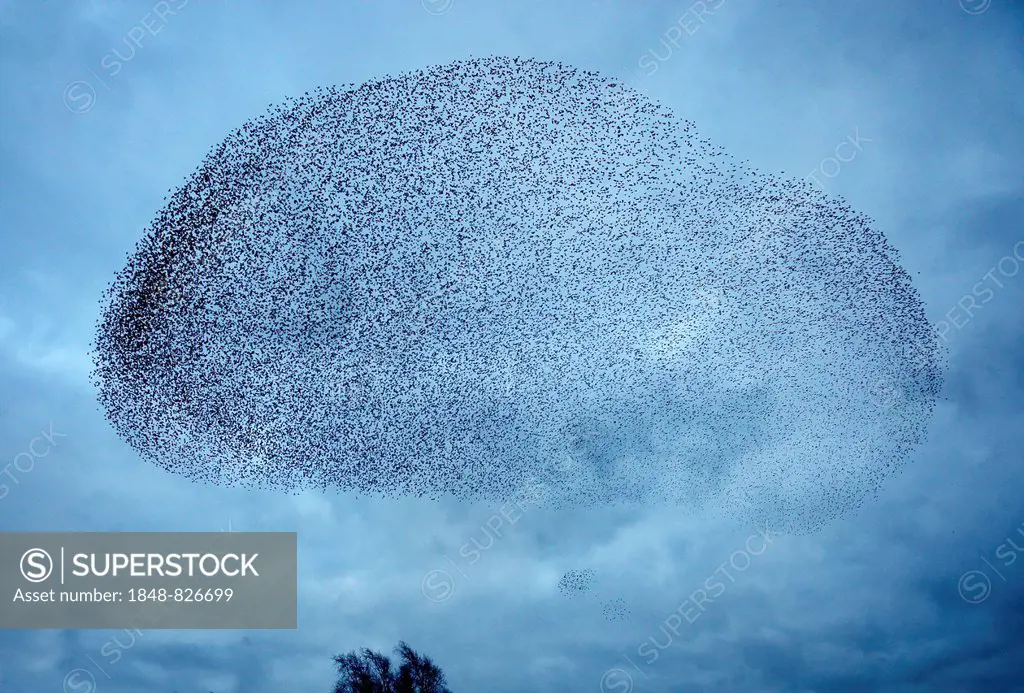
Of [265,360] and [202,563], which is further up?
[265,360]

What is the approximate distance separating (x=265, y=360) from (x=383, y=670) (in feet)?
122

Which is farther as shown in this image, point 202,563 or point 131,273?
point 202,563

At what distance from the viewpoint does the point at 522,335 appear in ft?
111

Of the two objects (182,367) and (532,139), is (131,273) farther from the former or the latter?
(532,139)

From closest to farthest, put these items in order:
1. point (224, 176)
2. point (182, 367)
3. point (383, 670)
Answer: point (224, 176) → point (182, 367) → point (383, 670)

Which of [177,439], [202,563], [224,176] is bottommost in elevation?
[202,563]

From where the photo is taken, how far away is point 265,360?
108 feet

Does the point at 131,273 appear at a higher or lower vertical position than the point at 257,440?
higher

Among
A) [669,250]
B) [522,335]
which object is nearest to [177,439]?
[522,335]

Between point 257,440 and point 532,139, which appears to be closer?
point 532,139

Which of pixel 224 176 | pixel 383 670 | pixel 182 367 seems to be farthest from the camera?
pixel 383 670

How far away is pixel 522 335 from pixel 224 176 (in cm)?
1347

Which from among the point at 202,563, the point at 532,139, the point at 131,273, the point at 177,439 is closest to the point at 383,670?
the point at 202,563

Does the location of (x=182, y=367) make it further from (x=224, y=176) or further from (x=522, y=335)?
(x=522, y=335)
